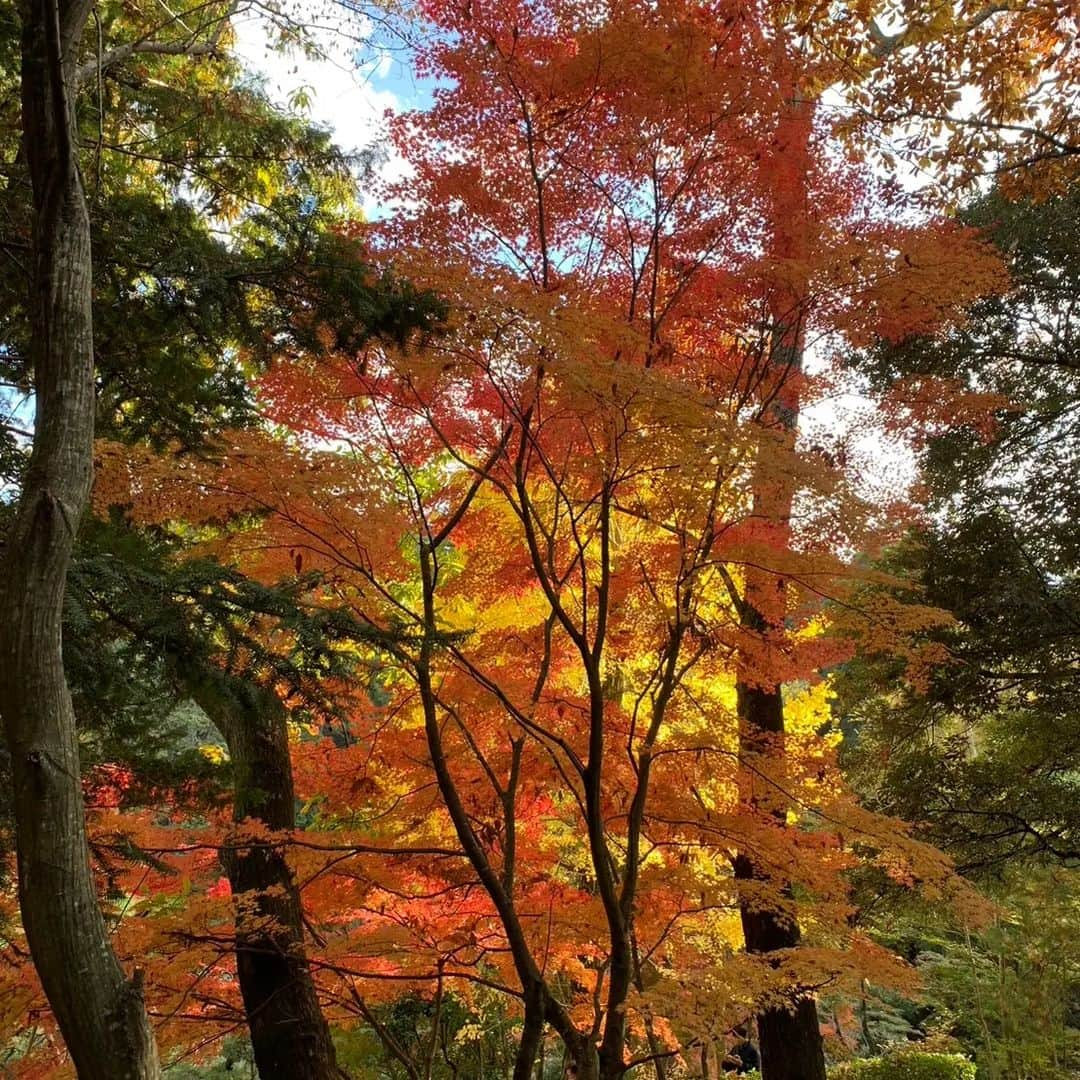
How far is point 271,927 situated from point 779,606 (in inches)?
144

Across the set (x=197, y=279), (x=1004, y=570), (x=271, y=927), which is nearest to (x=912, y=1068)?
(x=1004, y=570)

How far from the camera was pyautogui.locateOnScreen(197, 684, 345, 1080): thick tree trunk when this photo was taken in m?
4.34

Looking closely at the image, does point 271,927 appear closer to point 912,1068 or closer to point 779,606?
point 779,606

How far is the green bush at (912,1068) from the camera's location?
8.42m

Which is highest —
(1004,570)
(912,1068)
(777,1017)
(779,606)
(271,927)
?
(1004,570)

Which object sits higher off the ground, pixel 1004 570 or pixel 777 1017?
pixel 1004 570

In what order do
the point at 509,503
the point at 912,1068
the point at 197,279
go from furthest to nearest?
the point at 912,1068, the point at 509,503, the point at 197,279

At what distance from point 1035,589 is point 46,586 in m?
6.26

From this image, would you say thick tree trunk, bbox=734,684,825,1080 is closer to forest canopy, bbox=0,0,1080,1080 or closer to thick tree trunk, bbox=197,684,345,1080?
forest canopy, bbox=0,0,1080,1080

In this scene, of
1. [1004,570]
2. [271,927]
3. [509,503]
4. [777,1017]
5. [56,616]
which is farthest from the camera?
[1004,570]

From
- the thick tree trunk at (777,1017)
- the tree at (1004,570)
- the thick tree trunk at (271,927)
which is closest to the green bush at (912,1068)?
the tree at (1004,570)

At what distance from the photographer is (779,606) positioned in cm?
535

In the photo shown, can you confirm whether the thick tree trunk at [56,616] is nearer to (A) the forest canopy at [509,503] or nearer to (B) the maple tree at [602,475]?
(A) the forest canopy at [509,503]

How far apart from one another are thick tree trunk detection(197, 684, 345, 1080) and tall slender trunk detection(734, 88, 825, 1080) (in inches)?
103
